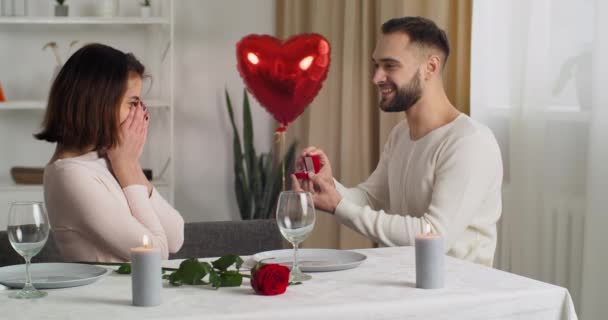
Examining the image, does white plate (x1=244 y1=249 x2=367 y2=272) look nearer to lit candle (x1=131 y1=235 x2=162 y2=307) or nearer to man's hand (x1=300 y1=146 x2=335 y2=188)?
lit candle (x1=131 y1=235 x2=162 y2=307)

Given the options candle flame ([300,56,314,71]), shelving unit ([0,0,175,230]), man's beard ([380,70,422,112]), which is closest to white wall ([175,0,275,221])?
shelving unit ([0,0,175,230])

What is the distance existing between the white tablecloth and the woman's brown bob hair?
53cm

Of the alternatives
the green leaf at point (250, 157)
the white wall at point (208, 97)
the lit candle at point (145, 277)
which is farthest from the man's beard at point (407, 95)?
the white wall at point (208, 97)

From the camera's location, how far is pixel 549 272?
2951 mm

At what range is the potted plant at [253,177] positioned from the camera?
15.4 ft

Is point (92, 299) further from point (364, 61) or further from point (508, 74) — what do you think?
point (364, 61)

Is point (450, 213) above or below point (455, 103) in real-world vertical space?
below

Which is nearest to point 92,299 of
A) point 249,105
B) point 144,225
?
point 144,225

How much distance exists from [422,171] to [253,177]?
227cm

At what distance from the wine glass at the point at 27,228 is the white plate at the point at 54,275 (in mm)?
64

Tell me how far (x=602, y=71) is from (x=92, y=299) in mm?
1714

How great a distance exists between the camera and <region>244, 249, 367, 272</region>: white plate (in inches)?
75.7

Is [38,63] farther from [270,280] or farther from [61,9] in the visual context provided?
[270,280]

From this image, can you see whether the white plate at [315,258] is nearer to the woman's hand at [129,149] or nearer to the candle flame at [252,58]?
the woman's hand at [129,149]
